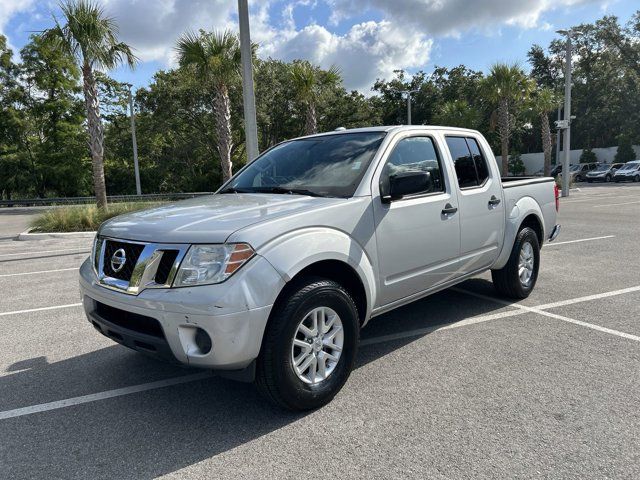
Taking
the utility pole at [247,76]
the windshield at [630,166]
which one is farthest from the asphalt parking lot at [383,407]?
the windshield at [630,166]

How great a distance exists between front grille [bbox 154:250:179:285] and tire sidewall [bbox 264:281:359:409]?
71cm

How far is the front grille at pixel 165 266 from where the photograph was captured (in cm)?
285

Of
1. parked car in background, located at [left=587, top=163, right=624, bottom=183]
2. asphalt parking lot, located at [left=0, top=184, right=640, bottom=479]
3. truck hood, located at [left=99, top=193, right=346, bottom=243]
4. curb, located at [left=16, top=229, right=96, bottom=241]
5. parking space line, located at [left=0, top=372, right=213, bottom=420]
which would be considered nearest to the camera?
asphalt parking lot, located at [left=0, top=184, right=640, bottom=479]

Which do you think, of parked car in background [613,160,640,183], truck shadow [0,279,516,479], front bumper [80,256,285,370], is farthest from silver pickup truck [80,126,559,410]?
parked car in background [613,160,640,183]

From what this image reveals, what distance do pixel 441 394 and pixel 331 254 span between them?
1253 mm

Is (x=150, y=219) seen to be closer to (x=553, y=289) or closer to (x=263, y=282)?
(x=263, y=282)

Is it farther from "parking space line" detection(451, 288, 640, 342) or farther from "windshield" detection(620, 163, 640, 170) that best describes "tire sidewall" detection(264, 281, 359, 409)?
"windshield" detection(620, 163, 640, 170)

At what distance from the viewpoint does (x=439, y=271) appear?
4.16 m

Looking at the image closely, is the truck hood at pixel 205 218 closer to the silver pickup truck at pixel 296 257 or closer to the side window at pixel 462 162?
the silver pickup truck at pixel 296 257

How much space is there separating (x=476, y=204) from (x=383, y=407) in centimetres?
226

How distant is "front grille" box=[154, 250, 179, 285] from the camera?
9.34 ft

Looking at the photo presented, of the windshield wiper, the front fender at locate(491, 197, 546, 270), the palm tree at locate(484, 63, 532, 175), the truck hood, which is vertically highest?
the palm tree at locate(484, 63, 532, 175)

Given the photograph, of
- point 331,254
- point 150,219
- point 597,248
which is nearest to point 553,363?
point 331,254

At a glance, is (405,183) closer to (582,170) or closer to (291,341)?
(291,341)
